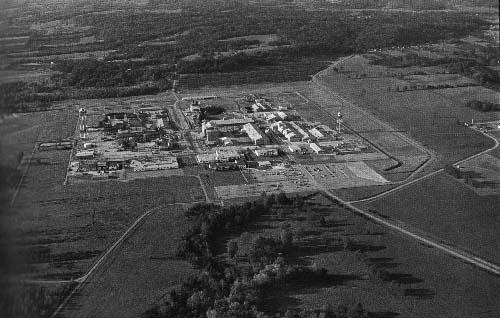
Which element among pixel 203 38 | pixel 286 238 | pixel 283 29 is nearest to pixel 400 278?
pixel 286 238

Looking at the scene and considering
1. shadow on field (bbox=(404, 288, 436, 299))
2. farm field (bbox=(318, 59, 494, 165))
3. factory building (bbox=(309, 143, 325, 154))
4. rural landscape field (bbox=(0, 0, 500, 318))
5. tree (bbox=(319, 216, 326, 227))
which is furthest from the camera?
farm field (bbox=(318, 59, 494, 165))

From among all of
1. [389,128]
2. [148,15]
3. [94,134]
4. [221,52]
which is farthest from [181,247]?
[148,15]

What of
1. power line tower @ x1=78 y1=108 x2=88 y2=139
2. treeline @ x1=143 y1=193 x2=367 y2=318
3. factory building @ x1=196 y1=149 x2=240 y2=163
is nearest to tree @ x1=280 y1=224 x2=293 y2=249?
treeline @ x1=143 y1=193 x2=367 y2=318

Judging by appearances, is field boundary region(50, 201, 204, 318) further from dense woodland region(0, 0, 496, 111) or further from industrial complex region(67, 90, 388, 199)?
dense woodland region(0, 0, 496, 111)

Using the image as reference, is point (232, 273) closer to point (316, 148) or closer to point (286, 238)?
point (286, 238)

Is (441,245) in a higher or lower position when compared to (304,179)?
lower

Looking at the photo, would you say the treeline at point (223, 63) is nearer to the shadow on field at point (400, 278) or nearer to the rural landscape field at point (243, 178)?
the rural landscape field at point (243, 178)
